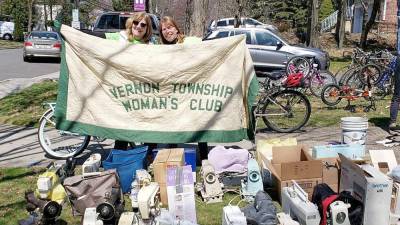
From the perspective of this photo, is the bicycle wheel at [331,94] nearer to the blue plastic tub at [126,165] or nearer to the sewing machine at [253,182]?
the sewing machine at [253,182]

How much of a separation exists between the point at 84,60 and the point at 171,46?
1102 millimetres

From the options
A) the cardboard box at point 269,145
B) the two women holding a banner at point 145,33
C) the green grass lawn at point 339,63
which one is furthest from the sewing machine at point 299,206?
the green grass lawn at point 339,63

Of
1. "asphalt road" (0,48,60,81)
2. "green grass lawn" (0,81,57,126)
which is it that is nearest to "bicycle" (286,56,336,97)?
"green grass lawn" (0,81,57,126)

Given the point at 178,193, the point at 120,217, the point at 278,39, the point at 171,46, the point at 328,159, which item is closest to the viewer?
the point at 120,217

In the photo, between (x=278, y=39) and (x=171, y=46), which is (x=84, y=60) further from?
(x=278, y=39)

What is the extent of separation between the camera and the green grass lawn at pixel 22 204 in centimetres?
502

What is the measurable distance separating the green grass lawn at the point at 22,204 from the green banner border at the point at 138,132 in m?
0.74

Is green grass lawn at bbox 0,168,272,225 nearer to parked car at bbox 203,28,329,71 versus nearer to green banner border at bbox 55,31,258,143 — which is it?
green banner border at bbox 55,31,258,143

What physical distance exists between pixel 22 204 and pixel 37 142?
9.68 ft

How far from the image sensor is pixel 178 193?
15.8 feet

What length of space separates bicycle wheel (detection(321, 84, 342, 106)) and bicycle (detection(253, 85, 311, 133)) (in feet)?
9.55

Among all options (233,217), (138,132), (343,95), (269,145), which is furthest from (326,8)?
(233,217)

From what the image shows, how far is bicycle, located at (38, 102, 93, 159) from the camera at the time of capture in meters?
7.00

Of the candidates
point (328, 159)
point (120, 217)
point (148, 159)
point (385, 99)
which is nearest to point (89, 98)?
point (148, 159)
